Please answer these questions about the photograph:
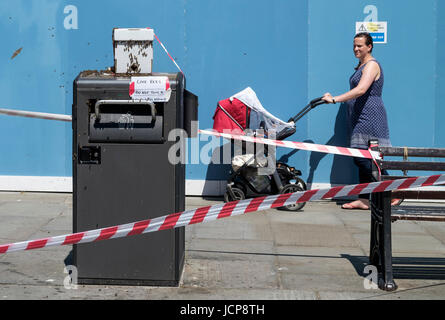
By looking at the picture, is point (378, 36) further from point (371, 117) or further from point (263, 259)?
point (263, 259)

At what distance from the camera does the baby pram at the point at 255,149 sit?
768cm

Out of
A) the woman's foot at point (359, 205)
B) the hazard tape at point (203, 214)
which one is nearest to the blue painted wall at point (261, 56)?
the woman's foot at point (359, 205)

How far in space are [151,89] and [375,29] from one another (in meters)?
4.88

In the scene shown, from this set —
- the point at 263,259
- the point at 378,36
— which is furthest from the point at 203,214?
the point at 378,36

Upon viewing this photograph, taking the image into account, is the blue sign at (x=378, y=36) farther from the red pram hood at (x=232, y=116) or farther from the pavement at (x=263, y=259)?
the pavement at (x=263, y=259)

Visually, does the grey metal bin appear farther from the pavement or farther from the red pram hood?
the red pram hood

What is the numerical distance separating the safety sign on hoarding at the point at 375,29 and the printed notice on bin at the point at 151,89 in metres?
4.68

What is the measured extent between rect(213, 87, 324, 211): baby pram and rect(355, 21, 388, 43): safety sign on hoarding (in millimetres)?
1502

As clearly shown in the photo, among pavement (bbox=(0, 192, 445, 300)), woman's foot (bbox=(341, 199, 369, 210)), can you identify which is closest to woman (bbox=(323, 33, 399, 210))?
woman's foot (bbox=(341, 199, 369, 210))

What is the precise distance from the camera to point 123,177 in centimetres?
456

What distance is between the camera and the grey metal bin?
4.51 meters

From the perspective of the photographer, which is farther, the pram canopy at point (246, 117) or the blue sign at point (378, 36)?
the blue sign at point (378, 36)
